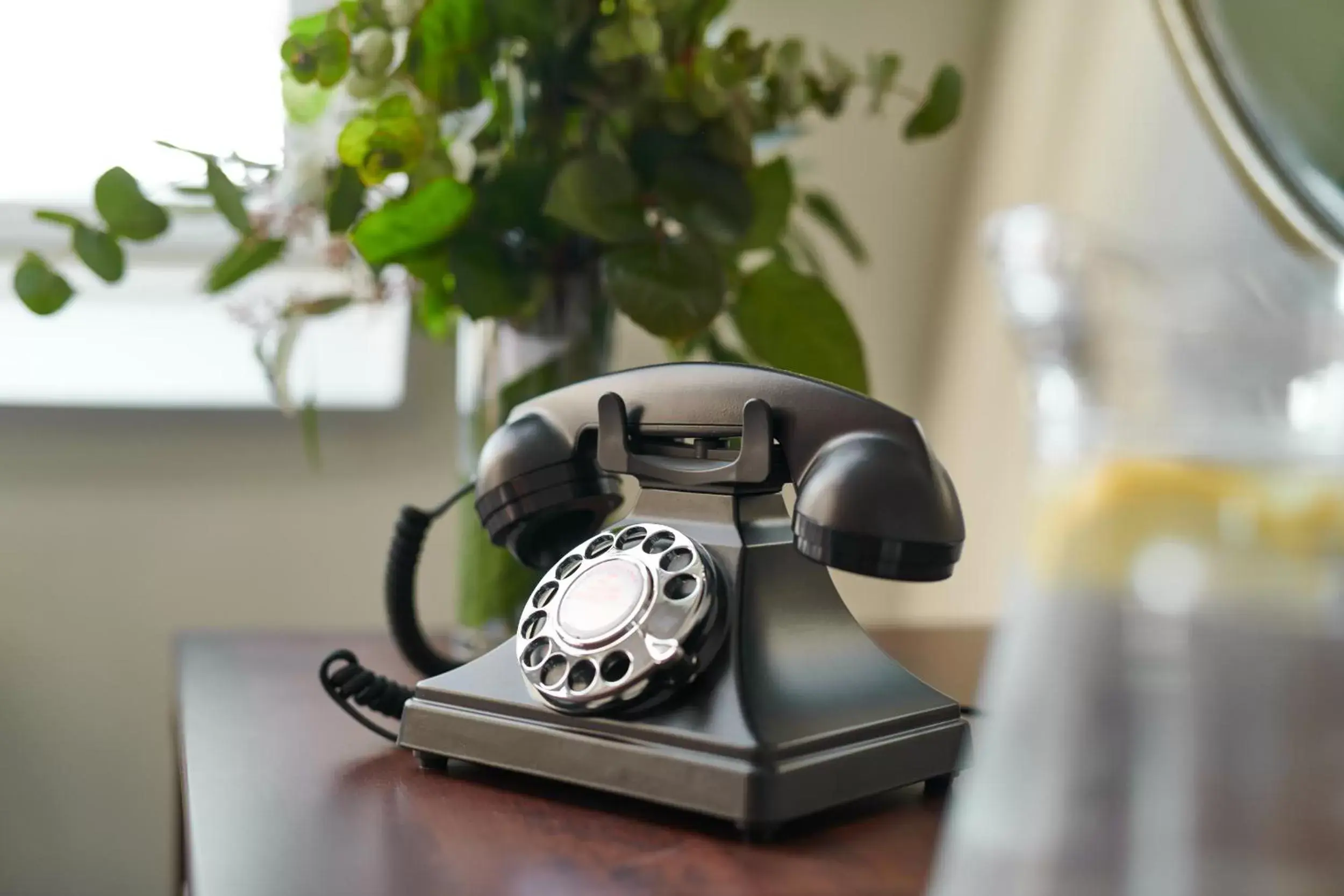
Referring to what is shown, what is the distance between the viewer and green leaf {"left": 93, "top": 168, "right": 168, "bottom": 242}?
0.90m

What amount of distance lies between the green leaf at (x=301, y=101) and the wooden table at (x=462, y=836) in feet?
1.43

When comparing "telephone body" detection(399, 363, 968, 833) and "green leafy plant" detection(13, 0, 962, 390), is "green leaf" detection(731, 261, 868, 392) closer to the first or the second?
"green leafy plant" detection(13, 0, 962, 390)

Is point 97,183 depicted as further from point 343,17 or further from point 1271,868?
point 1271,868

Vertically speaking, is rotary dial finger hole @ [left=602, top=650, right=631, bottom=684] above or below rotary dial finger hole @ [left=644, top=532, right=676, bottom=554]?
below

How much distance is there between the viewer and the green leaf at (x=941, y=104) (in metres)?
1.01

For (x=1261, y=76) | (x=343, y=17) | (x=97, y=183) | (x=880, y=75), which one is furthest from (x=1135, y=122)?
(x=97, y=183)

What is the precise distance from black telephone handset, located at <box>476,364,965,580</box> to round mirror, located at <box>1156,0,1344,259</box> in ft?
1.89

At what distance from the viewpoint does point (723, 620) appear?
1.88 feet

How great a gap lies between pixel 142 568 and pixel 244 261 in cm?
54

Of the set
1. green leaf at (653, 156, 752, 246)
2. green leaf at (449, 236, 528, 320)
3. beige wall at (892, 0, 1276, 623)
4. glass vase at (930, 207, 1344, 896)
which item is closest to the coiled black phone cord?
green leaf at (449, 236, 528, 320)

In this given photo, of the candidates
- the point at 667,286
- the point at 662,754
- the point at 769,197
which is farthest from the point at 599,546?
the point at 769,197

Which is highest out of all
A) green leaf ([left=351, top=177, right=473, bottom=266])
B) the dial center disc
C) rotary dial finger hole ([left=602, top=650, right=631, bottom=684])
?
green leaf ([left=351, top=177, right=473, bottom=266])

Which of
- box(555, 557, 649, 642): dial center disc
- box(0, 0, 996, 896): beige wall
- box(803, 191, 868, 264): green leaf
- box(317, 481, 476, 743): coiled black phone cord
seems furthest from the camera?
box(0, 0, 996, 896): beige wall

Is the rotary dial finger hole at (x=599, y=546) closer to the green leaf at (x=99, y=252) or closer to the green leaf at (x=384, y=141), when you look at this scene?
the green leaf at (x=384, y=141)
